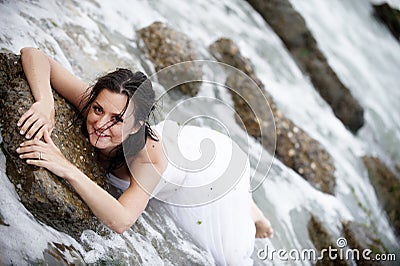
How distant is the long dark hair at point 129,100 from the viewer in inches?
90.0

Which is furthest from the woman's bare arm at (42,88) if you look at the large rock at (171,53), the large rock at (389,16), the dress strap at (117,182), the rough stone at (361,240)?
the large rock at (389,16)

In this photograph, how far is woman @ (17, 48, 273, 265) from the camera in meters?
2.13

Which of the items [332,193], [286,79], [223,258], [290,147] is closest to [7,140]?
[223,258]

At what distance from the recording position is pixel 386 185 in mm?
4383

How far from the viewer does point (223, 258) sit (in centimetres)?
267

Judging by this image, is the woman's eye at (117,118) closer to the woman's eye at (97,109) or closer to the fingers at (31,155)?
the woman's eye at (97,109)

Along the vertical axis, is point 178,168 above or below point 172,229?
above

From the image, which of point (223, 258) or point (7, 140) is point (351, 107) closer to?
point (223, 258)

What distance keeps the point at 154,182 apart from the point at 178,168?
18 cm

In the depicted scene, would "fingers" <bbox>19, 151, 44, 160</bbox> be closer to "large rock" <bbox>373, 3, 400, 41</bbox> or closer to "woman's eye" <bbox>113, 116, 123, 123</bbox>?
"woman's eye" <bbox>113, 116, 123, 123</bbox>

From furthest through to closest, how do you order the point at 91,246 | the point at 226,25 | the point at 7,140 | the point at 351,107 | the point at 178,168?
the point at 351,107 < the point at 226,25 < the point at 178,168 < the point at 91,246 < the point at 7,140

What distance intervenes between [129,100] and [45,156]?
405mm

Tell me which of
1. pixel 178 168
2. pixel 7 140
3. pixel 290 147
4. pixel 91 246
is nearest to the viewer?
pixel 7 140

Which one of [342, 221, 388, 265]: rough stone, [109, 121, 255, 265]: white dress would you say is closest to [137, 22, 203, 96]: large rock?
[109, 121, 255, 265]: white dress
